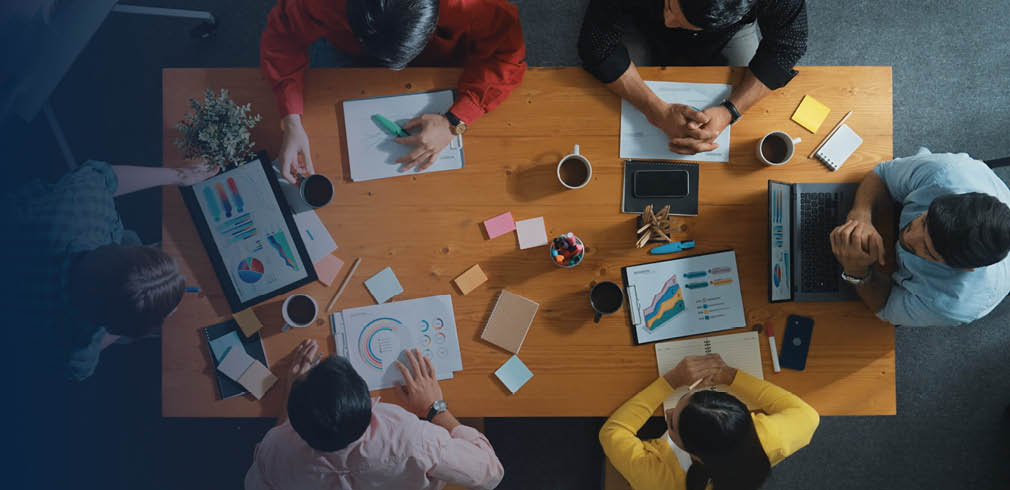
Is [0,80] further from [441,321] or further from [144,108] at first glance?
[144,108]

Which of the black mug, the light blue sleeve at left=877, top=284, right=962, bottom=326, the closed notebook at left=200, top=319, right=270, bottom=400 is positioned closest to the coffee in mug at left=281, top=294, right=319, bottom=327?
the closed notebook at left=200, top=319, right=270, bottom=400

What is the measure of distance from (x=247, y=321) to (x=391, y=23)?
35.2 inches

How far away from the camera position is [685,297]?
1.48 metres

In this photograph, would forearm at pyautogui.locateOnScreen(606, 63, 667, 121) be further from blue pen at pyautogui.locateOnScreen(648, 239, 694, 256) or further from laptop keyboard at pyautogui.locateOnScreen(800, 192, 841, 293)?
laptop keyboard at pyautogui.locateOnScreen(800, 192, 841, 293)

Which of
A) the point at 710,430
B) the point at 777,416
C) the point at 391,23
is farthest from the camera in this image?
the point at 777,416

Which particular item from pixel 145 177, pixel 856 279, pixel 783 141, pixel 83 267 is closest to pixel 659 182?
pixel 783 141

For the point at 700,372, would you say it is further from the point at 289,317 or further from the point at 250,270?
the point at 250,270

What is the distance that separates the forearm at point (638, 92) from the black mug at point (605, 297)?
0.48m

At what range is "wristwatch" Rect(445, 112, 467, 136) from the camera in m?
1.48

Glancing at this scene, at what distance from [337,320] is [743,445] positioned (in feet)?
3.67

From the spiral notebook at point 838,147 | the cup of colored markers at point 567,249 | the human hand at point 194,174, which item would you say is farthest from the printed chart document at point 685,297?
the human hand at point 194,174

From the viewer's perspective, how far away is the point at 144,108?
7.47 feet

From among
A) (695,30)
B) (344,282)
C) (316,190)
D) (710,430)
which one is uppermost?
(695,30)

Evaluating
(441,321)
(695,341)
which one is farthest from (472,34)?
(695,341)
